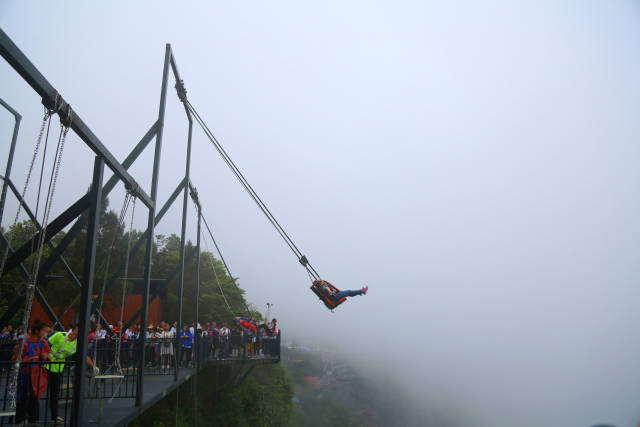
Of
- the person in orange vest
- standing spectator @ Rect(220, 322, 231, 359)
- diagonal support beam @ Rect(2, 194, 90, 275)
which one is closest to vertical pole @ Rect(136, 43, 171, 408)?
diagonal support beam @ Rect(2, 194, 90, 275)

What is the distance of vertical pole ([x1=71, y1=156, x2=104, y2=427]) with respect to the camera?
19.1ft

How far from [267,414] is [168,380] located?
53.5 feet

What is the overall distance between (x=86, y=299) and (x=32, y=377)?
1.68 metres

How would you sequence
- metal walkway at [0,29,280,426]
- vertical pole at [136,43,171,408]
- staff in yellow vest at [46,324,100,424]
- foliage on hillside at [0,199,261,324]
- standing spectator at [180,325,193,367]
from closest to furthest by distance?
metal walkway at [0,29,280,426], staff in yellow vest at [46,324,100,424], vertical pole at [136,43,171,408], standing spectator at [180,325,193,367], foliage on hillside at [0,199,261,324]

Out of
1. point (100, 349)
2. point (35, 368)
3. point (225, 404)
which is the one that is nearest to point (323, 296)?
point (100, 349)

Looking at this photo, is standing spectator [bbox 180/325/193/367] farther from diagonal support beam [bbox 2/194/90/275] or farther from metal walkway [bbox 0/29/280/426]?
diagonal support beam [bbox 2/194/90/275]

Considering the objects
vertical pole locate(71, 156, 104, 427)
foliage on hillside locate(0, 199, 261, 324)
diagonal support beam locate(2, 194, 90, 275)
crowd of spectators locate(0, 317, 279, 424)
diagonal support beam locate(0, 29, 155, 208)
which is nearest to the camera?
diagonal support beam locate(0, 29, 155, 208)

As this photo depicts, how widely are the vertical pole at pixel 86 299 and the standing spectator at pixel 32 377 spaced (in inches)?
27.5

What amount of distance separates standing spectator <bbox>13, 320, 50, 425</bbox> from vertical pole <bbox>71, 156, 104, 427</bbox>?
70cm

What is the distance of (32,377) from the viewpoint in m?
6.52

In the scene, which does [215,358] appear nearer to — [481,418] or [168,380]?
[168,380]

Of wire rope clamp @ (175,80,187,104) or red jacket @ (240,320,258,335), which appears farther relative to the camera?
red jacket @ (240,320,258,335)

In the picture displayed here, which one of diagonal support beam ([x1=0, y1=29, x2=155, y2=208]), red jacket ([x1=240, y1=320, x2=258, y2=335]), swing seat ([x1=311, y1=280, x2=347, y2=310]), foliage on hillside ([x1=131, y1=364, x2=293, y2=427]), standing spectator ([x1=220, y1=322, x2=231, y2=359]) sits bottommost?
foliage on hillside ([x1=131, y1=364, x2=293, y2=427])

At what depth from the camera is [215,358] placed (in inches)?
695
